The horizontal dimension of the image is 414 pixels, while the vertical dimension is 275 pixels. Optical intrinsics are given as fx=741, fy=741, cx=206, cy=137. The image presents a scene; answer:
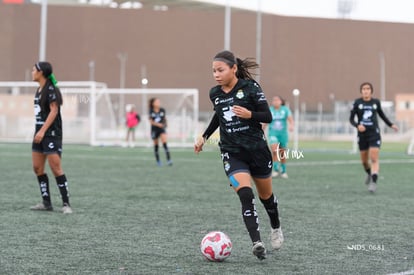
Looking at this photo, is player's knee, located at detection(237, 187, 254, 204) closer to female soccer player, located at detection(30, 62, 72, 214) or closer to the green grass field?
the green grass field

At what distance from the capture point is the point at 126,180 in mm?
16375

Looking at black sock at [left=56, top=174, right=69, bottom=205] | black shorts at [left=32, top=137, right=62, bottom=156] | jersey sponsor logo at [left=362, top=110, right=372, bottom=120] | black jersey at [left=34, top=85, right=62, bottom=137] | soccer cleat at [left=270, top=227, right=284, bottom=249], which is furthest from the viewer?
jersey sponsor logo at [left=362, top=110, right=372, bottom=120]

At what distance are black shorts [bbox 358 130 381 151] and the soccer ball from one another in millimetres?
7855

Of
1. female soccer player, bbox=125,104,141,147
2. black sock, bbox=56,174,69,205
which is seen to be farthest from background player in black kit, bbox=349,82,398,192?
female soccer player, bbox=125,104,141,147

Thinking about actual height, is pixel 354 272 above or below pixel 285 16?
below

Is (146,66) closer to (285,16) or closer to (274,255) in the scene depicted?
(285,16)

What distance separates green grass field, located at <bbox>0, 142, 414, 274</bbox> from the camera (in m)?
6.61

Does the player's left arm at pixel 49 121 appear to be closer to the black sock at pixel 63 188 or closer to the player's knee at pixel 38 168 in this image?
the player's knee at pixel 38 168

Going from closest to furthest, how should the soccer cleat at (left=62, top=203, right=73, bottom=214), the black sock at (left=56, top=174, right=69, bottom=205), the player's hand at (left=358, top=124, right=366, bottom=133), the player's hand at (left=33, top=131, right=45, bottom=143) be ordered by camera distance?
the player's hand at (left=33, top=131, right=45, bottom=143) → the soccer cleat at (left=62, top=203, right=73, bottom=214) → the black sock at (left=56, top=174, right=69, bottom=205) → the player's hand at (left=358, top=124, right=366, bottom=133)

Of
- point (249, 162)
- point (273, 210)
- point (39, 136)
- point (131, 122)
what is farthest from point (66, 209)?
point (131, 122)

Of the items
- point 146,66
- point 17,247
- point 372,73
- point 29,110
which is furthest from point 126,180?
point 372,73

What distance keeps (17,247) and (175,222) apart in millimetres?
2648

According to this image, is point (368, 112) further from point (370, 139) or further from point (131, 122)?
point (131, 122)

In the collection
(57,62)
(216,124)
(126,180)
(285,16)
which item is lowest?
(126,180)
